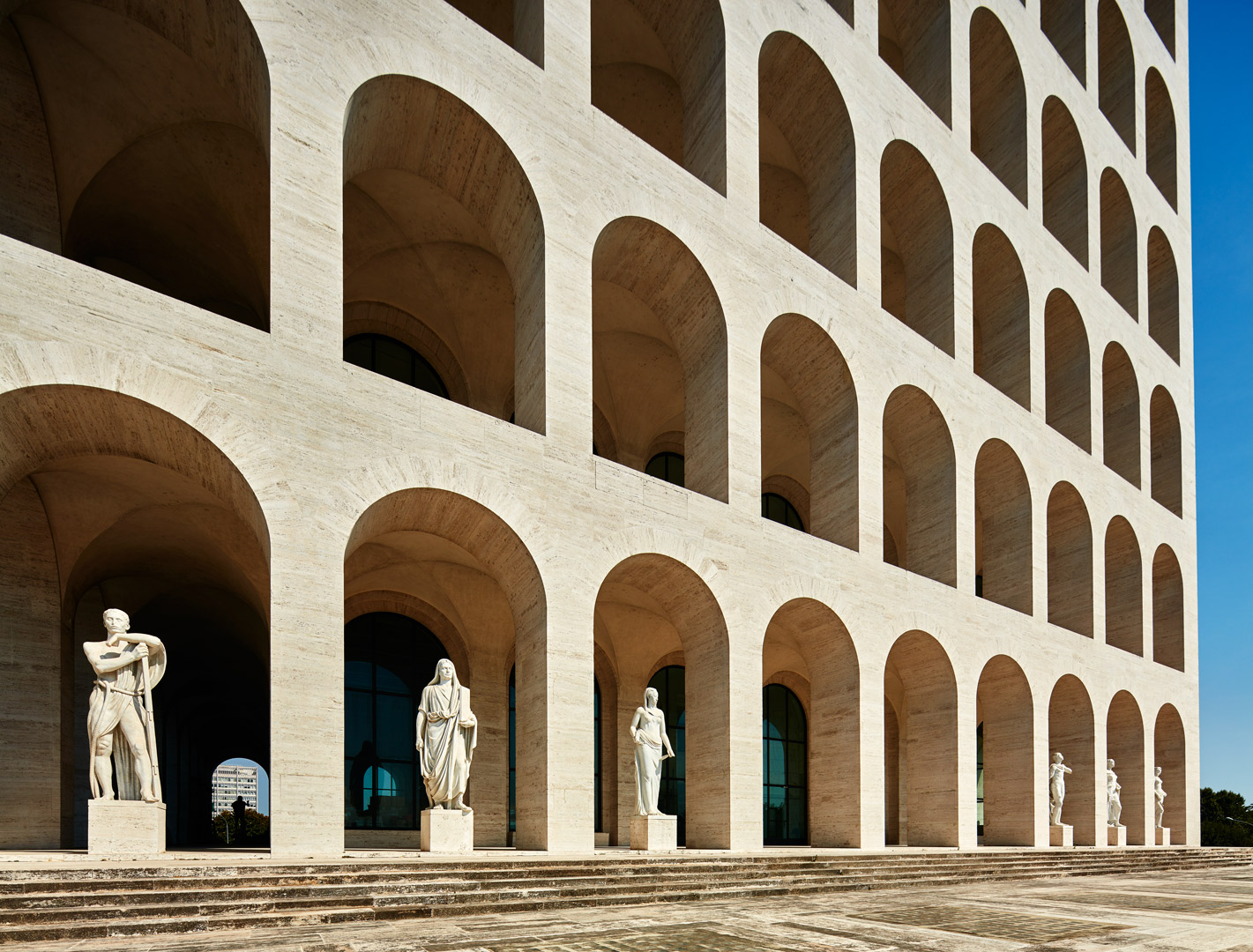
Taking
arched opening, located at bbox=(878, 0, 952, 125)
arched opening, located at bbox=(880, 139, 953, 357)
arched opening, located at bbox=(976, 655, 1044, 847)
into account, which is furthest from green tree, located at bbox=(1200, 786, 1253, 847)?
arched opening, located at bbox=(878, 0, 952, 125)

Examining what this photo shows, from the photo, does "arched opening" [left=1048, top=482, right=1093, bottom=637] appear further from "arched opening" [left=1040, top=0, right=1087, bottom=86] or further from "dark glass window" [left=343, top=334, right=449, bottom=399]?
"dark glass window" [left=343, top=334, right=449, bottom=399]

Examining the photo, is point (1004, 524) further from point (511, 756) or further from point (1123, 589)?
point (511, 756)

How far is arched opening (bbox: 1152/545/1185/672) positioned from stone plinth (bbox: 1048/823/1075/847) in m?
11.1

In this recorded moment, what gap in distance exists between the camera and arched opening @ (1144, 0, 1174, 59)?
3641cm

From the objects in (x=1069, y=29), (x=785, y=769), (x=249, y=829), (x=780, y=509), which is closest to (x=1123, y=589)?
(x=780, y=509)

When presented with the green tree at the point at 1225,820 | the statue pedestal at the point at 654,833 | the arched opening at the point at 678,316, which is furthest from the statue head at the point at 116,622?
the green tree at the point at 1225,820

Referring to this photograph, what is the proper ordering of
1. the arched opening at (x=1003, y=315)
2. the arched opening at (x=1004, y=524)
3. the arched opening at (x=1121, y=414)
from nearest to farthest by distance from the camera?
the arched opening at (x=1004, y=524)
the arched opening at (x=1003, y=315)
the arched opening at (x=1121, y=414)

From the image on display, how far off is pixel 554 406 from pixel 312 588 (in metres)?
4.60

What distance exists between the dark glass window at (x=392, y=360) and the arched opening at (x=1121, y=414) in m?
21.3

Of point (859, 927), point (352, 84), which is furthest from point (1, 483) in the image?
point (859, 927)

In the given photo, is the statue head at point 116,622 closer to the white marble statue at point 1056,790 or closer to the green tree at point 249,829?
the white marble statue at point 1056,790

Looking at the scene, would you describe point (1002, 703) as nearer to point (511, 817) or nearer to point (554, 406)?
point (511, 817)

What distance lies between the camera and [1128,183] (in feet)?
105

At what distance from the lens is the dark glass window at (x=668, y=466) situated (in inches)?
963
